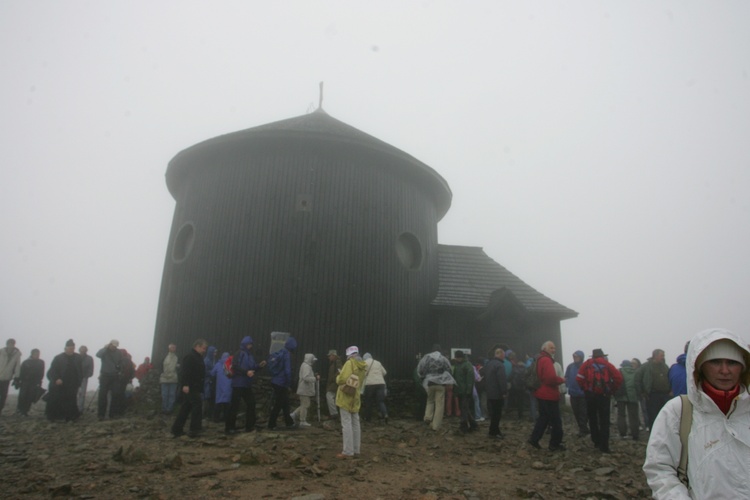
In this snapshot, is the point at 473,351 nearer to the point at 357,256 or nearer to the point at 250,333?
the point at 357,256

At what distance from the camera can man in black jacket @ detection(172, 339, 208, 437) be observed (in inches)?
329

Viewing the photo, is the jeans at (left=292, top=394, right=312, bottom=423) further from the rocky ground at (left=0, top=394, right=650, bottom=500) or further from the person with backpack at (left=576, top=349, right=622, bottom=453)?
the person with backpack at (left=576, top=349, right=622, bottom=453)

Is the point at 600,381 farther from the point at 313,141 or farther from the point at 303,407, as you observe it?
the point at 313,141

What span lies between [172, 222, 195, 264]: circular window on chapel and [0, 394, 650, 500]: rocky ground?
19.0 feet

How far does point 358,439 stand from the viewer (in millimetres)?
7582

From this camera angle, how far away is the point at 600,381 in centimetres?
820

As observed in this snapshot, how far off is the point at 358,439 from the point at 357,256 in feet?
20.2

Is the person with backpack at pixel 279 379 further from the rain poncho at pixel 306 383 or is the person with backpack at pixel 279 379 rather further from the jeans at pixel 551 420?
the jeans at pixel 551 420

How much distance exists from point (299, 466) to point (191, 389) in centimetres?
280

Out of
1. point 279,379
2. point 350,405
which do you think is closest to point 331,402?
point 279,379

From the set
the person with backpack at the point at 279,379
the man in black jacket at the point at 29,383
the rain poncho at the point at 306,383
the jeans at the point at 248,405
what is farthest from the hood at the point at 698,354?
the man in black jacket at the point at 29,383

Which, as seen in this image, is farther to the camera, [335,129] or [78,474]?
[335,129]

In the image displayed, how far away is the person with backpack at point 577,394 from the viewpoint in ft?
32.3

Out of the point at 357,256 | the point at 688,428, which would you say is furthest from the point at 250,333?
the point at 688,428
